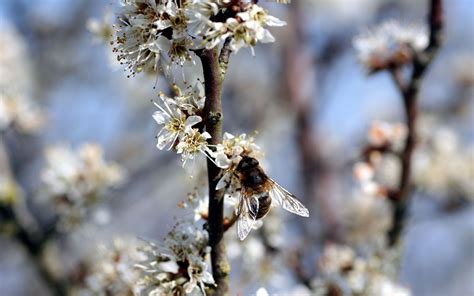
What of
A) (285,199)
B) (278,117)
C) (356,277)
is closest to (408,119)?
(356,277)

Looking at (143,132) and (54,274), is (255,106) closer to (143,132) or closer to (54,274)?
(143,132)

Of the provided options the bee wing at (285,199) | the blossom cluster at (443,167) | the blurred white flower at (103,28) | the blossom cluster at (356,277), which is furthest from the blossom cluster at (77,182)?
the blossom cluster at (443,167)

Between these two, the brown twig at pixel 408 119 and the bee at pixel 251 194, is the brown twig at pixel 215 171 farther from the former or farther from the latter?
the brown twig at pixel 408 119

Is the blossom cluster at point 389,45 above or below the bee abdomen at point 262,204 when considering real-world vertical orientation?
above

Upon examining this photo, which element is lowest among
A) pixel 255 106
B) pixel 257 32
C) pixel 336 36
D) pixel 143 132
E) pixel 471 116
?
pixel 257 32

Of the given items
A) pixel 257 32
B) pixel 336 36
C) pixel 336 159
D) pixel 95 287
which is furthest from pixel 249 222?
pixel 336 36

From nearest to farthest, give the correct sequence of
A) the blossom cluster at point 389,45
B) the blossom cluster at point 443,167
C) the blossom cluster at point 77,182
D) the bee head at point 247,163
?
the bee head at point 247,163, the blossom cluster at point 389,45, the blossom cluster at point 77,182, the blossom cluster at point 443,167
